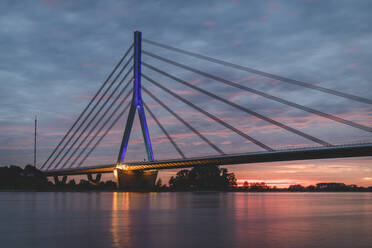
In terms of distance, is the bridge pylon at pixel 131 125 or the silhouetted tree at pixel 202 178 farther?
the silhouetted tree at pixel 202 178

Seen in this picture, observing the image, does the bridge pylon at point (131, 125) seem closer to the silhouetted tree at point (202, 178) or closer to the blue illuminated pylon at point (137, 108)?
the blue illuminated pylon at point (137, 108)

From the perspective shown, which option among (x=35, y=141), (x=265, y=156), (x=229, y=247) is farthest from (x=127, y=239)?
(x=35, y=141)

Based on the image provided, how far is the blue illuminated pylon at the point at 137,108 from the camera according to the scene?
2409 inches

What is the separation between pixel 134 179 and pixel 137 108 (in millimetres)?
17187

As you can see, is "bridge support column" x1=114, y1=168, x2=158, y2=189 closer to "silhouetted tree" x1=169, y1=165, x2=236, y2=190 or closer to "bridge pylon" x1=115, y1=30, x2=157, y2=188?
"bridge pylon" x1=115, y1=30, x2=157, y2=188

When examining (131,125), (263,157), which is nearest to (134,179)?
(131,125)

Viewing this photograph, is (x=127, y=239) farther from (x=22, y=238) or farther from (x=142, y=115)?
(x=142, y=115)

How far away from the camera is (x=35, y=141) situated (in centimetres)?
10156

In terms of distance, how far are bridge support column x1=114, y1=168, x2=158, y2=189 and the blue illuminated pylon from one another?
17.6ft

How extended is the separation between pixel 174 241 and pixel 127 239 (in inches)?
66.4

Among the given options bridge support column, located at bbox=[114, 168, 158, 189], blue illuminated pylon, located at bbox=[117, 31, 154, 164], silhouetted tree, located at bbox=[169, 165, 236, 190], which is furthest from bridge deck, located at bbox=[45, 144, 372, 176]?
silhouetted tree, located at bbox=[169, 165, 236, 190]

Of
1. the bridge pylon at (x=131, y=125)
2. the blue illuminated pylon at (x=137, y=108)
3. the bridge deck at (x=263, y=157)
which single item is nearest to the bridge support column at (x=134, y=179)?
the bridge pylon at (x=131, y=125)

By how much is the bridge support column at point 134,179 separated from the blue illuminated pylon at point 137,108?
5.36 m

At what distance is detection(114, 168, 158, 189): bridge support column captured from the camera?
73.4 metres
